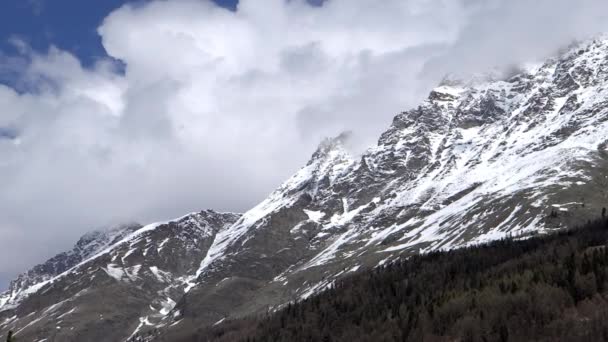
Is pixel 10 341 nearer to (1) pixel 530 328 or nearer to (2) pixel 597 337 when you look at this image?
(2) pixel 597 337

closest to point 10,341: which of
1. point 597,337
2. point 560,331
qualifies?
point 597,337

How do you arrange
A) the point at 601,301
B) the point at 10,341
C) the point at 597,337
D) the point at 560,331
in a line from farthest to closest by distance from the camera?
1. the point at 601,301
2. the point at 560,331
3. the point at 597,337
4. the point at 10,341

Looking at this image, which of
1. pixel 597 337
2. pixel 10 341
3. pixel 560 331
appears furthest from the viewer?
pixel 560 331

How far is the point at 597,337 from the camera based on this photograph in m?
163

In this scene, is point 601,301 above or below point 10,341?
below

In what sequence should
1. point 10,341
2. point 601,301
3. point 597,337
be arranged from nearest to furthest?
point 10,341 → point 597,337 → point 601,301

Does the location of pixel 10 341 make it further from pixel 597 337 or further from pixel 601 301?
pixel 601 301

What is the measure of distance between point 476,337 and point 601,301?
35.8 m

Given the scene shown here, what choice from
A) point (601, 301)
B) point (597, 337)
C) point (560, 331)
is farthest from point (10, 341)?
point (601, 301)

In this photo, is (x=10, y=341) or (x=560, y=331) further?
(x=560, y=331)

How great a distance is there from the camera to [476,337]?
19975cm

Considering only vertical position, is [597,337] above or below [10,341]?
below

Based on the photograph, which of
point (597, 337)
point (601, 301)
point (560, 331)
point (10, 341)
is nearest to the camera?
point (10, 341)

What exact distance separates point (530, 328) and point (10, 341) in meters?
148
